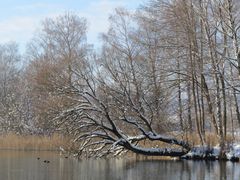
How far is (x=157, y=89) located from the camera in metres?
30.7

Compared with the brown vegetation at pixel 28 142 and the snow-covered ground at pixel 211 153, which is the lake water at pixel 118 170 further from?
the brown vegetation at pixel 28 142

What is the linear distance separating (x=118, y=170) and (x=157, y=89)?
8540 millimetres

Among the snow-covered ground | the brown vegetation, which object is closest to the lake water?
the snow-covered ground

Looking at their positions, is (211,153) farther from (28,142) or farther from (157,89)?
(28,142)

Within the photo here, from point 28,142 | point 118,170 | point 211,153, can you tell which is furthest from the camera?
point 28,142

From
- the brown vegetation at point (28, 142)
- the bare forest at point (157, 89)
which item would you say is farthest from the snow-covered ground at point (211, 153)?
the brown vegetation at point (28, 142)

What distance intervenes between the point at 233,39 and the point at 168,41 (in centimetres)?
543

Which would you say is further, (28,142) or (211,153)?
(28,142)

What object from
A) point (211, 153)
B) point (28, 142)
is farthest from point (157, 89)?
point (28, 142)

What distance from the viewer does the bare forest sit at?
1072 inches

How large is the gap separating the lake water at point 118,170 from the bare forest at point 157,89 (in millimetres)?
1438

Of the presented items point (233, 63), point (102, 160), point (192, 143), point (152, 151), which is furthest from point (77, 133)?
point (233, 63)

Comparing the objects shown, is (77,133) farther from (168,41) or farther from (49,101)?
(168,41)

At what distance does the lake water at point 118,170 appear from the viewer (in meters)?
20.1
